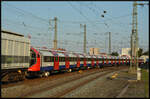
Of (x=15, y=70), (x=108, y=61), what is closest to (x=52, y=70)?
(x=15, y=70)

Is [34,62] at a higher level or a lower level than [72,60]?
higher

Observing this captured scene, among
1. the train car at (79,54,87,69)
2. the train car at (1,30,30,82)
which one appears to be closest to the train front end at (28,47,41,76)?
the train car at (1,30,30,82)

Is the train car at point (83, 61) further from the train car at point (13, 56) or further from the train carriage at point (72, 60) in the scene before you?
the train car at point (13, 56)

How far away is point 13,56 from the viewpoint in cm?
1673

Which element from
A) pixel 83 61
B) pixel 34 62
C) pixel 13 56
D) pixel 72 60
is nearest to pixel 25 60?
pixel 13 56

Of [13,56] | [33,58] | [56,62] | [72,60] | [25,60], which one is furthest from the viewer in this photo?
[72,60]

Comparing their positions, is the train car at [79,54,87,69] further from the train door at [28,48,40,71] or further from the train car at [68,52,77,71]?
the train door at [28,48,40,71]

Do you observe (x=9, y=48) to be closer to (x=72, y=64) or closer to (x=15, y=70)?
(x=15, y=70)

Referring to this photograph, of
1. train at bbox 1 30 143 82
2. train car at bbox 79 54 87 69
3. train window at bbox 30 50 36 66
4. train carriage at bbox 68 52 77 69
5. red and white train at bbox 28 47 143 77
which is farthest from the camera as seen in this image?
train car at bbox 79 54 87 69

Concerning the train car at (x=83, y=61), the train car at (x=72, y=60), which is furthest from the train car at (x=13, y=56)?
the train car at (x=83, y=61)

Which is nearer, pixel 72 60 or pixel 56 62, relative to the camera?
pixel 56 62

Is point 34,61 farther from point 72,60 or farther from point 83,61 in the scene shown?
point 83,61

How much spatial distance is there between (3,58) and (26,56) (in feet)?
12.3

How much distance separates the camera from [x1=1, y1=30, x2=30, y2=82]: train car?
1555 centimetres
